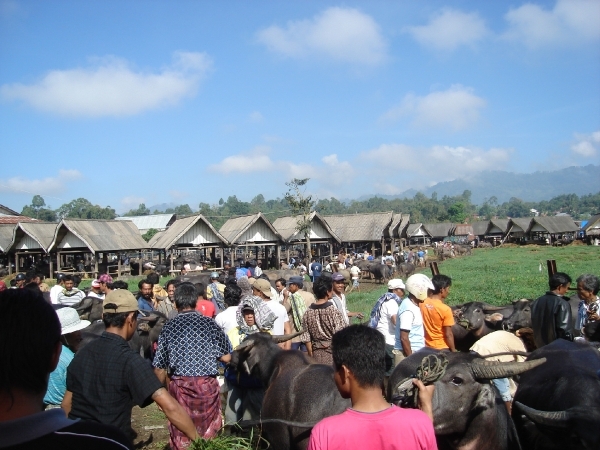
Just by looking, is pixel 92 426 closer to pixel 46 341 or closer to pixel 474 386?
pixel 46 341

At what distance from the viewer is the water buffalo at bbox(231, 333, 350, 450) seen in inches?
164

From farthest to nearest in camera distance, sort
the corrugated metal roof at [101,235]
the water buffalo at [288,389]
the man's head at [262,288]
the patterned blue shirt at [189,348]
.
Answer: the corrugated metal roof at [101,235] → the man's head at [262,288] → the patterned blue shirt at [189,348] → the water buffalo at [288,389]

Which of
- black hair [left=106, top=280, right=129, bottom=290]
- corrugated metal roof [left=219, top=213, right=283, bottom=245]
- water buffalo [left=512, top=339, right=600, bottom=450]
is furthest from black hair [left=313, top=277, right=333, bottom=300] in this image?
corrugated metal roof [left=219, top=213, right=283, bottom=245]

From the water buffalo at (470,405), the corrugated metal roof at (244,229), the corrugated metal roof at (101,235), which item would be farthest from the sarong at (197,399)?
the corrugated metal roof at (101,235)

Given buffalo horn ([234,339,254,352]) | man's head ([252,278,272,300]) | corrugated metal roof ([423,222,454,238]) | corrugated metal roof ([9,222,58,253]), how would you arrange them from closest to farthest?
buffalo horn ([234,339,254,352]), man's head ([252,278,272,300]), corrugated metal roof ([9,222,58,253]), corrugated metal roof ([423,222,454,238])

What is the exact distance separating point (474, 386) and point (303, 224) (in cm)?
2832

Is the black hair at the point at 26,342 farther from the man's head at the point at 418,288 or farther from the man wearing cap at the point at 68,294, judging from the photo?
the man wearing cap at the point at 68,294

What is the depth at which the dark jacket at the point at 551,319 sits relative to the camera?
19.0 feet

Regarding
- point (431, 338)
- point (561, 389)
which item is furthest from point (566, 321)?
point (561, 389)

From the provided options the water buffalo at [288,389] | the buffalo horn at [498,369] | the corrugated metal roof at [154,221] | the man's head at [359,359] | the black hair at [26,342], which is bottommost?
the water buffalo at [288,389]

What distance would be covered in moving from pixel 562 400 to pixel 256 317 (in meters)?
3.34

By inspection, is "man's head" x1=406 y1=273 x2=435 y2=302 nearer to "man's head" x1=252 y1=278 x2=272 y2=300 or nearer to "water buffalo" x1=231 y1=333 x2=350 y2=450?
"water buffalo" x1=231 y1=333 x2=350 y2=450

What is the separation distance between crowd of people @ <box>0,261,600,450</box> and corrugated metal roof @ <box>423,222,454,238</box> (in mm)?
71933

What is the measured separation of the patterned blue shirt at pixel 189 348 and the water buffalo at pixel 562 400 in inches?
97.0
